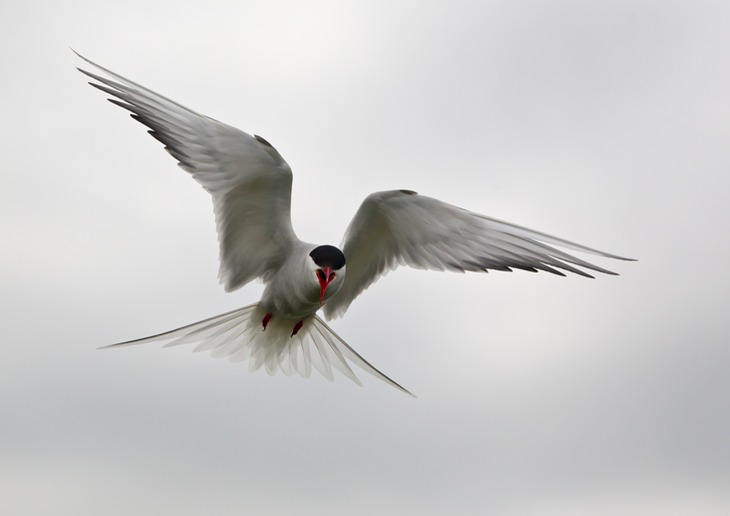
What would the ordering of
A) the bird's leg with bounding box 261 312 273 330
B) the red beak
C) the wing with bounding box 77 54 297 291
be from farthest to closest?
the bird's leg with bounding box 261 312 273 330, the red beak, the wing with bounding box 77 54 297 291

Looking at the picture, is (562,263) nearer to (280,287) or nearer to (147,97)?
(280,287)

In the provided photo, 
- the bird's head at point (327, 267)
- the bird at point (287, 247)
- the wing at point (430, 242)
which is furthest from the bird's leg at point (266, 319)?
the bird's head at point (327, 267)

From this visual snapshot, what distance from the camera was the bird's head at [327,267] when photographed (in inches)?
340

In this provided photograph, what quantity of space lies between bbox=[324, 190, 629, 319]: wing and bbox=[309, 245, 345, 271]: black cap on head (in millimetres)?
692

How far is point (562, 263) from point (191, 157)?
3.47 meters

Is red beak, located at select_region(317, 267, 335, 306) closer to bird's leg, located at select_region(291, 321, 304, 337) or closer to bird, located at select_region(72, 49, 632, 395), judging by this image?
bird, located at select_region(72, 49, 632, 395)

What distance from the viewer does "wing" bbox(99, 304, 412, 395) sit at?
32.4 feet

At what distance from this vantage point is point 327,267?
28.3ft

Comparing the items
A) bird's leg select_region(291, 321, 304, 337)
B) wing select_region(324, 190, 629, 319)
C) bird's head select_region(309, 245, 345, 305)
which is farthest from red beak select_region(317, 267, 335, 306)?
bird's leg select_region(291, 321, 304, 337)

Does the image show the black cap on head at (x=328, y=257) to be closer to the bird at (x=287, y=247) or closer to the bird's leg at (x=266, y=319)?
the bird at (x=287, y=247)

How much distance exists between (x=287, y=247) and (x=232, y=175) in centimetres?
102

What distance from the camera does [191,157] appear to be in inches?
342

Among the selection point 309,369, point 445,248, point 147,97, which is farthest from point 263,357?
point 147,97

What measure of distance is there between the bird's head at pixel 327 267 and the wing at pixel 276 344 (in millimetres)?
1246
